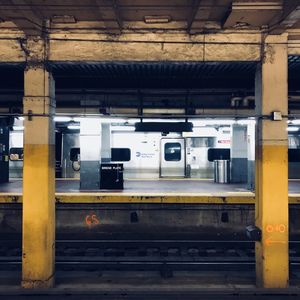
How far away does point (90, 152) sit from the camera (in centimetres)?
1140

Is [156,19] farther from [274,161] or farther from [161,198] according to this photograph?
[161,198]

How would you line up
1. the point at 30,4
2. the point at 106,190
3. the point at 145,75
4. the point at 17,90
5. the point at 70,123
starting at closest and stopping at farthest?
1. the point at 30,4
2. the point at 145,75
3. the point at 17,90
4. the point at 106,190
5. the point at 70,123

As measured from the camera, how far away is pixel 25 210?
18.4 feet

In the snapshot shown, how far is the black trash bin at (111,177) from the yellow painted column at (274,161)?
6.45 meters

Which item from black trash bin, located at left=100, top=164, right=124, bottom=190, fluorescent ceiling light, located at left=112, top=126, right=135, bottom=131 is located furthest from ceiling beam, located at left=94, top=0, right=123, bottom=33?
fluorescent ceiling light, located at left=112, top=126, right=135, bottom=131

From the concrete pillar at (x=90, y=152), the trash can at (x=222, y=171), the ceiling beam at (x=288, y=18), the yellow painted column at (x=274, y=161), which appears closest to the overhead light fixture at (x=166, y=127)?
the concrete pillar at (x=90, y=152)

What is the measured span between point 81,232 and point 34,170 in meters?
4.59

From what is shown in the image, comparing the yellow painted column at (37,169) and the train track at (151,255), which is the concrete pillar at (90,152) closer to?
the train track at (151,255)

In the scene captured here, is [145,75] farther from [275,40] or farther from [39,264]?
[39,264]

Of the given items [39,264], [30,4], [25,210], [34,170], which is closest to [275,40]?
[30,4]

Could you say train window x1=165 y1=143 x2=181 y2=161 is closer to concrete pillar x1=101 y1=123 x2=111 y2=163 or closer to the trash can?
the trash can

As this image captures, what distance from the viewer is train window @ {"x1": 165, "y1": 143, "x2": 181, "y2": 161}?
14227 millimetres

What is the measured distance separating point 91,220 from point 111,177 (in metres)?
2.15

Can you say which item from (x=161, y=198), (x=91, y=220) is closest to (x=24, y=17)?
(x=161, y=198)
